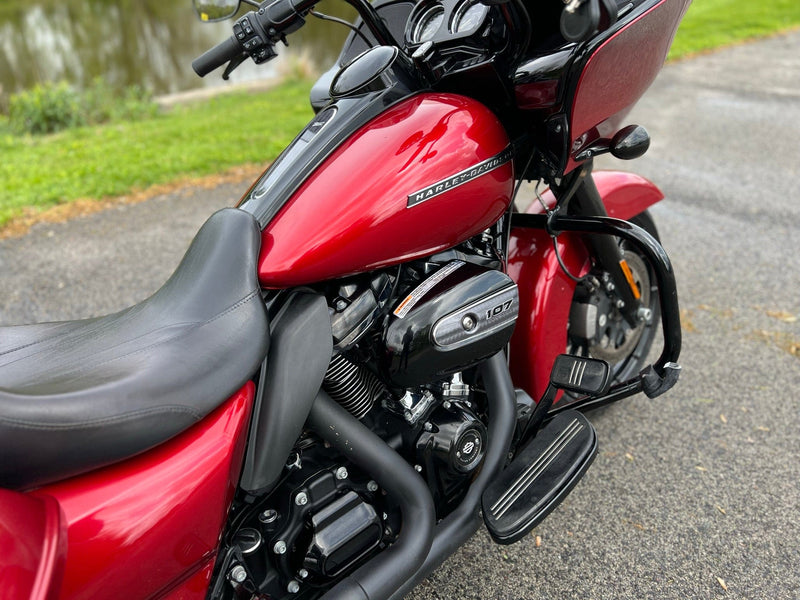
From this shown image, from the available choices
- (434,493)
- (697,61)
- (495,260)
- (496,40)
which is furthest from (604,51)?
(697,61)

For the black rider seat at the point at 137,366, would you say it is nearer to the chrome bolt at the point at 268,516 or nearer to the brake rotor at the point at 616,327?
the chrome bolt at the point at 268,516

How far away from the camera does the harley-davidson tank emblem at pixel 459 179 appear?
1.54 metres

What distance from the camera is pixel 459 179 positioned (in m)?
1.60

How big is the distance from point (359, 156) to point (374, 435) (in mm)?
653

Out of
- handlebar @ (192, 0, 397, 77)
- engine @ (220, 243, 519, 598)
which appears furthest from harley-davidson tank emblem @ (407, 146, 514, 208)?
handlebar @ (192, 0, 397, 77)

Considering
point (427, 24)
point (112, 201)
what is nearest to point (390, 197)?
point (427, 24)

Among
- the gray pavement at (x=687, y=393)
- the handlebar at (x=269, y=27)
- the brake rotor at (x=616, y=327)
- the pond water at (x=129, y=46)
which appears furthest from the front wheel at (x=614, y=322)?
the pond water at (x=129, y=46)

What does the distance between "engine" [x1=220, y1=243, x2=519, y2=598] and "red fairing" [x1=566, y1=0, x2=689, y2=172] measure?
1.57ft

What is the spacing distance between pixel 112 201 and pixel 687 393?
3.92 meters

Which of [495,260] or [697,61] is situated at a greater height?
[495,260]

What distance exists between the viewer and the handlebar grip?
6.00 feet

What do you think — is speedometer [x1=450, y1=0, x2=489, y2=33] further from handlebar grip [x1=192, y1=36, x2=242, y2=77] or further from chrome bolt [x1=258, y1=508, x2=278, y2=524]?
chrome bolt [x1=258, y1=508, x2=278, y2=524]

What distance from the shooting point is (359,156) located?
153cm

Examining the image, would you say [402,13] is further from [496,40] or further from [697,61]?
[697,61]
